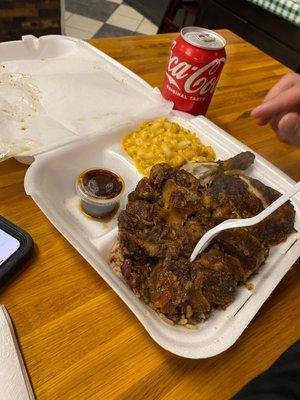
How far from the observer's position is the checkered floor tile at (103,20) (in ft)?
12.8

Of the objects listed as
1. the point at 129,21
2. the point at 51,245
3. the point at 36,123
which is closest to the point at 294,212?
the point at 51,245

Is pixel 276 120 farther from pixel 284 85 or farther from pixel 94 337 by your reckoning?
pixel 94 337

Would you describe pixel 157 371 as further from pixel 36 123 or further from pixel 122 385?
pixel 36 123

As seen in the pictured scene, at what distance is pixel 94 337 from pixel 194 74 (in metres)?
0.89

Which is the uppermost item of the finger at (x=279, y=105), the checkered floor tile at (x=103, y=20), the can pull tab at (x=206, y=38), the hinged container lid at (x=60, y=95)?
the can pull tab at (x=206, y=38)

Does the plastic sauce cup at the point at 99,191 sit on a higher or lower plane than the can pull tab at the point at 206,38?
lower

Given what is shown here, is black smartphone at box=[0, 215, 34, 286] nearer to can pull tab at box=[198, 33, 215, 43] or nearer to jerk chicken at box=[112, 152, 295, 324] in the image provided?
jerk chicken at box=[112, 152, 295, 324]

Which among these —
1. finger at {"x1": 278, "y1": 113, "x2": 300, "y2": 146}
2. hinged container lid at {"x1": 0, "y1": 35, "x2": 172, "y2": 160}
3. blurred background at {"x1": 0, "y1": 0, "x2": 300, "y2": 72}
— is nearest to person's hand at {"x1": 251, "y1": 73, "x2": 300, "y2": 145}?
finger at {"x1": 278, "y1": 113, "x2": 300, "y2": 146}

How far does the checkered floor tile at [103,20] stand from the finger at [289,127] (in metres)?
3.11

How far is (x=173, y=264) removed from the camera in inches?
Result: 33.0

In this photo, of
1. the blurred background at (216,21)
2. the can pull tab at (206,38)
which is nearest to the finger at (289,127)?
the can pull tab at (206,38)

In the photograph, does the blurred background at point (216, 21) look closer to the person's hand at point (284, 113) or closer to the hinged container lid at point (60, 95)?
the hinged container lid at point (60, 95)

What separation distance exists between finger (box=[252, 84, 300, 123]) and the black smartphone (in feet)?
2.54

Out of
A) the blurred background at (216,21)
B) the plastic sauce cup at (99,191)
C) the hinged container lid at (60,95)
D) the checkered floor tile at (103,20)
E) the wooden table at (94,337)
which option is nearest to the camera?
the wooden table at (94,337)
